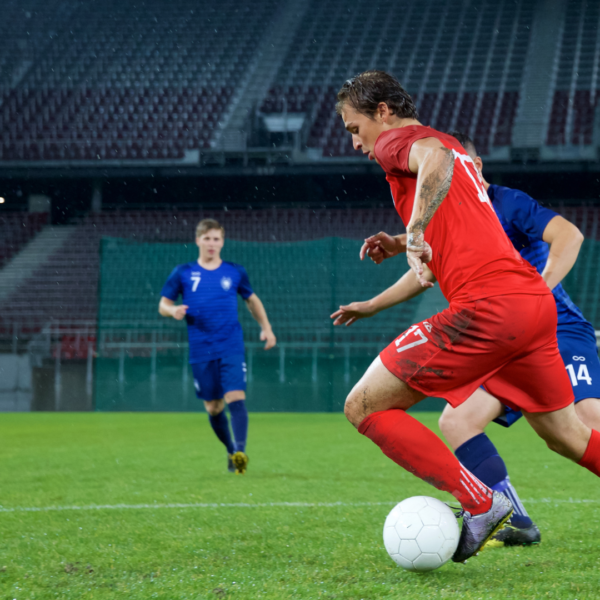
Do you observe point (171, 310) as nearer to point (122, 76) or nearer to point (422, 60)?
point (422, 60)

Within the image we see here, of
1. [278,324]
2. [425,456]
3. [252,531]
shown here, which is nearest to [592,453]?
[425,456]

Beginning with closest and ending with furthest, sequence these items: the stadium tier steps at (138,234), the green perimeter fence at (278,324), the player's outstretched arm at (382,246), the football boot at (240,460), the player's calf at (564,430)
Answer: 1. the player's calf at (564,430)
2. the player's outstretched arm at (382,246)
3. the football boot at (240,460)
4. the green perimeter fence at (278,324)
5. the stadium tier steps at (138,234)

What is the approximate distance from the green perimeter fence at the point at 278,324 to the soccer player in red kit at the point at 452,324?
32.3 ft

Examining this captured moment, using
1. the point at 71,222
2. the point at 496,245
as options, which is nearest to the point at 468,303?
the point at 496,245

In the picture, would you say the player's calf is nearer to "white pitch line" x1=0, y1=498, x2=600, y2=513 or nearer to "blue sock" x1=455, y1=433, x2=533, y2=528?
"blue sock" x1=455, y1=433, x2=533, y2=528

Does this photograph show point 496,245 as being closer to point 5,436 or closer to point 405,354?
point 405,354

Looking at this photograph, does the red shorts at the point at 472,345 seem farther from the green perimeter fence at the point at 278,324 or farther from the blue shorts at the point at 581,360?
the green perimeter fence at the point at 278,324

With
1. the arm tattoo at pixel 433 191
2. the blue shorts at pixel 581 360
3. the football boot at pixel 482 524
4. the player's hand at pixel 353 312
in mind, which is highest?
the arm tattoo at pixel 433 191

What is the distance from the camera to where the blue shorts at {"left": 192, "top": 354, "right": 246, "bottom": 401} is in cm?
628

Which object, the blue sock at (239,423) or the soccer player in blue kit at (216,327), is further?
the soccer player in blue kit at (216,327)

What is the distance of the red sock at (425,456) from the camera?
2514 millimetres

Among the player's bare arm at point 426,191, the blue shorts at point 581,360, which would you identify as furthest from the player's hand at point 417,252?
the blue shorts at point 581,360

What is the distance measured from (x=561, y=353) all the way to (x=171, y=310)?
3.43m

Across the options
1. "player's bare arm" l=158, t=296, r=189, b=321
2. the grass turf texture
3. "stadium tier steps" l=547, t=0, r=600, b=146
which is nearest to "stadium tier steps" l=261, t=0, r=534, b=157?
"stadium tier steps" l=547, t=0, r=600, b=146
